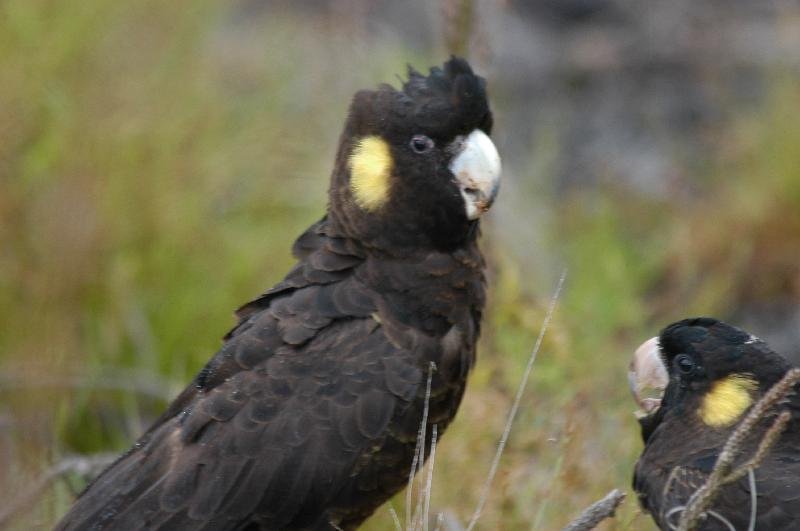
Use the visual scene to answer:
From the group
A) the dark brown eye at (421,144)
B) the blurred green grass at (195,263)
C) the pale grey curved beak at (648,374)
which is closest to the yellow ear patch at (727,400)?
the pale grey curved beak at (648,374)

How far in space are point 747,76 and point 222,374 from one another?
5.75 metres

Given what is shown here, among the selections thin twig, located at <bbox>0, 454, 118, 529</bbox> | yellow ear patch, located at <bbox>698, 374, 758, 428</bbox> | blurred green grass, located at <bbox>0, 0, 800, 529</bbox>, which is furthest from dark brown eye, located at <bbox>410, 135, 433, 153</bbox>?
thin twig, located at <bbox>0, 454, 118, 529</bbox>

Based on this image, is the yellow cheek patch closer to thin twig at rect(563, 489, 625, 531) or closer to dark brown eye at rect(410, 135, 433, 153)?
dark brown eye at rect(410, 135, 433, 153)

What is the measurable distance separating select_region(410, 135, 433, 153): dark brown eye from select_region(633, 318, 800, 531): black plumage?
748 millimetres

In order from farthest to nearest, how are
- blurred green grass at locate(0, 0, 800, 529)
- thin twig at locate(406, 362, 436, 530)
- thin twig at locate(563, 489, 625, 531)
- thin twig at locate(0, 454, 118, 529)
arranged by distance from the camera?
blurred green grass at locate(0, 0, 800, 529), thin twig at locate(0, 454, 118, 529), thin twig at locate(406, 362, 436, 530), thin twig at locate(563, 489, 625, 531)

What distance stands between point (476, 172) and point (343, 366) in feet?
1.89

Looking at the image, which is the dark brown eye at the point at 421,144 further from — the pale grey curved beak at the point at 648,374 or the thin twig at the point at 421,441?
the pale grey curved beak at the point at 648,374

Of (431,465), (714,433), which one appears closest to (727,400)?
(714,433)

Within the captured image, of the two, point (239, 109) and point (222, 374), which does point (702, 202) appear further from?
point (222, 374)

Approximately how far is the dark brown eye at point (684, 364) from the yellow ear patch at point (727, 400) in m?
0.07

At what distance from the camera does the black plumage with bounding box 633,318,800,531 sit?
2.87 metres

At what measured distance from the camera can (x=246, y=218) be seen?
17.5ft

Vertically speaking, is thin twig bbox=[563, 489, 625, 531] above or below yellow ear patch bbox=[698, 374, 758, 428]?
below

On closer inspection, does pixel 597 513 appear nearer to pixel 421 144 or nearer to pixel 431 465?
pixel 431 465
